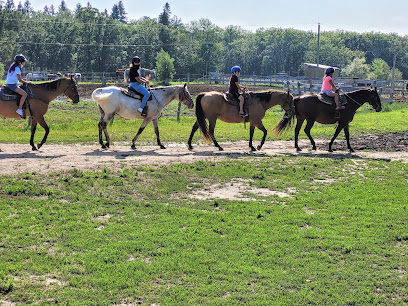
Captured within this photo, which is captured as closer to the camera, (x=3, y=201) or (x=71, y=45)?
(x=3, y=201)

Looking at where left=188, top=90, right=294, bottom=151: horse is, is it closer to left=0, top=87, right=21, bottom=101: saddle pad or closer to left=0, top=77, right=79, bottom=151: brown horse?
left=0, top=77, right=79, bottom=151: brown horse

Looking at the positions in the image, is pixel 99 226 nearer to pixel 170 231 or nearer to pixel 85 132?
pixel 170 231

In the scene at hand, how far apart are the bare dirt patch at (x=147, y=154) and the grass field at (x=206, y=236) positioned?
2.49ft

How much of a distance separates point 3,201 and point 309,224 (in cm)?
611

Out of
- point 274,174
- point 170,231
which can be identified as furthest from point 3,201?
point 274,174

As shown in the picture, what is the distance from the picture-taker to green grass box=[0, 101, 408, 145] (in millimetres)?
18906

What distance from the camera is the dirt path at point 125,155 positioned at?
42.5ft

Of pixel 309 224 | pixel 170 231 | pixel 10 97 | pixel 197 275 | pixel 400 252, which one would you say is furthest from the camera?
pixel 10 97

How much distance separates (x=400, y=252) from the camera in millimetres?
8484

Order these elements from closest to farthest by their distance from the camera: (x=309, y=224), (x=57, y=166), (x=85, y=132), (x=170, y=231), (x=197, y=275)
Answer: (x=197, y=275)
(x=170, y=231)
(x=309, y=224)
(x=57, y=166)
(x=85, y=132)

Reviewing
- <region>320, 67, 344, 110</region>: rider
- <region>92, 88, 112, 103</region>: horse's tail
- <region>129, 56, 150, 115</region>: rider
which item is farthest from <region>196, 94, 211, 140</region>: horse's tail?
<region>320, 67, 344, 110</region>: rider

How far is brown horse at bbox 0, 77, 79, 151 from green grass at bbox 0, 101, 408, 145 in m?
1.74

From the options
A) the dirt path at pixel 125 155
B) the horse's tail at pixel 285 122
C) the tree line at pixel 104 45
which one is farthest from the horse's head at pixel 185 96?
the tree line at pixel 104 45

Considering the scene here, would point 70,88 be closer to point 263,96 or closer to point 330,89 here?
point 263,96
